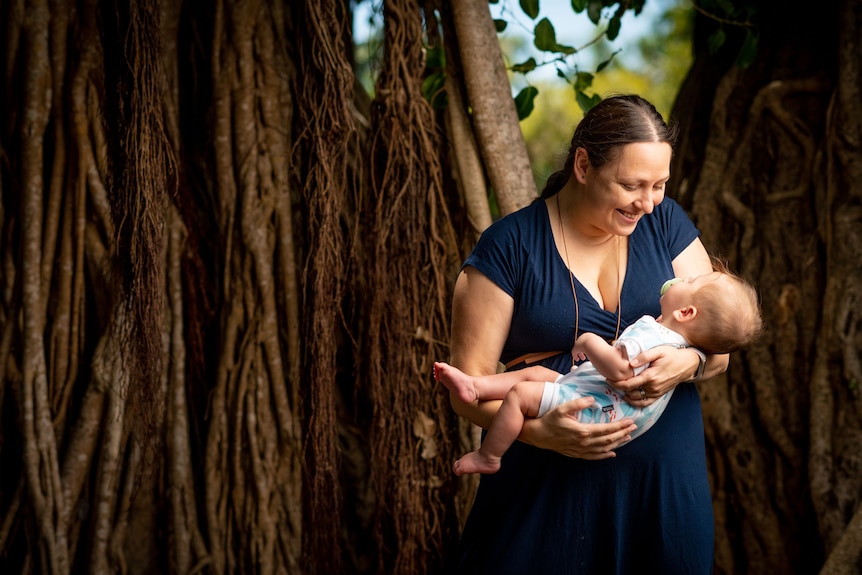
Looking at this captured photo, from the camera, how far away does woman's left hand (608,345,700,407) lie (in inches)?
62.1

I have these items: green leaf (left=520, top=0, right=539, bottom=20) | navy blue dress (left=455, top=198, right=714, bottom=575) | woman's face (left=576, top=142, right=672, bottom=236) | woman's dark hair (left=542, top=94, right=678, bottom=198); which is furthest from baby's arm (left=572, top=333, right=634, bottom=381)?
green leaf (left=520, top=0, right=539, bottom=20)

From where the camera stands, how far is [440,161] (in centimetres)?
264

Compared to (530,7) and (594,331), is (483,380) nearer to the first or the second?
(594,331)

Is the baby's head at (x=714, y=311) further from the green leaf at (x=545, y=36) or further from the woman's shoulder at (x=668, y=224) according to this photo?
the green leaf at (x=545, y=36)

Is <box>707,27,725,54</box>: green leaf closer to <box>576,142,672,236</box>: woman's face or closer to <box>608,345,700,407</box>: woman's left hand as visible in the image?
<box>576,142,672,236</box>: woman's face

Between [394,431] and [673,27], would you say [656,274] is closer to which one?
[394,431]

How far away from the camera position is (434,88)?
8.47 feet

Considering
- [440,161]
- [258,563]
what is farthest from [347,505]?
[440,161]

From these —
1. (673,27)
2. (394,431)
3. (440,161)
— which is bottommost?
(394,431)

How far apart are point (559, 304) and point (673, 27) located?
4.94 m

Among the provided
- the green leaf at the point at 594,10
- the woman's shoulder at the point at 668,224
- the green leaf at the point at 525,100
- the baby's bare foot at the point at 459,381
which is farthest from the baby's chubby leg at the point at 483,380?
the green leaf at the point at 594,10

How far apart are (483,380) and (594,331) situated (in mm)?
241

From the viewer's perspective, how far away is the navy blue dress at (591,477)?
5.59ft

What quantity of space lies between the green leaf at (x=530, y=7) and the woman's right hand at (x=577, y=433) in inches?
58.0
